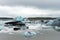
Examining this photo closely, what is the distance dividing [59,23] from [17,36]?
2.26 metres

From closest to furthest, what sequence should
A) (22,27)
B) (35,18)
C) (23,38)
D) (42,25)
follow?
1. (23,38)
2. (22,27)
3. (42,25)
4. (35,18)

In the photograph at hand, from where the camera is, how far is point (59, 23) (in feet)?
32.7

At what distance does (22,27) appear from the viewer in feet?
33.4

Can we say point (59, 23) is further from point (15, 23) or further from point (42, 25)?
point (15, 23)

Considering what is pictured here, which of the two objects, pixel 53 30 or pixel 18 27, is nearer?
pixel 53 30

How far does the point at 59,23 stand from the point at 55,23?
194mm

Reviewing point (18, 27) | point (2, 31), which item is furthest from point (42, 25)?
point (2, 31)

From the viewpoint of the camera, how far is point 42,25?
1110 centimetres

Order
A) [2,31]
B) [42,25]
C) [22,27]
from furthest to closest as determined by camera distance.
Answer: [42,25]
[22,27]
[2,31]

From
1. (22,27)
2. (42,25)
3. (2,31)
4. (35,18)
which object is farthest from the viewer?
(35,18)

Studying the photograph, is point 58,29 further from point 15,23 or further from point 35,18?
point 35,18

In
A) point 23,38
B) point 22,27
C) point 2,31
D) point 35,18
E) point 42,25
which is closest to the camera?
point 23,38

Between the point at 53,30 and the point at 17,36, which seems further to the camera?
the point at 53,30

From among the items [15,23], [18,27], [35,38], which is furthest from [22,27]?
[35,38]
